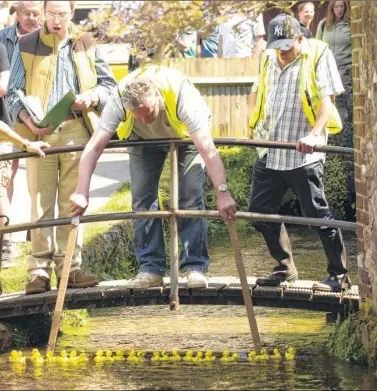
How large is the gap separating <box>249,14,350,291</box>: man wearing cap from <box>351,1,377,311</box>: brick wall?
0.44 meters

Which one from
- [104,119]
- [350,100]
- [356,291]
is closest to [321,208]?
[356,291]

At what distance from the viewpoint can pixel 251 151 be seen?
658 inches

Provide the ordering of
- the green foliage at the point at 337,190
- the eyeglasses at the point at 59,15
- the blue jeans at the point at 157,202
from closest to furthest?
the eyeglasses at the point at 59,15, the blue jeans at the point at 157,202, the green foliage at the point at 337,190

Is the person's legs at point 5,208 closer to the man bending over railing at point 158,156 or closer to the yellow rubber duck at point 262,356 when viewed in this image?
the man bending over railing at point 158,156

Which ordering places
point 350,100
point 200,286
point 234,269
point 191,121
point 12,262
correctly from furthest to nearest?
point 350,100 → point 234,269 → point 12,262 → point 200,286 → point 191,121

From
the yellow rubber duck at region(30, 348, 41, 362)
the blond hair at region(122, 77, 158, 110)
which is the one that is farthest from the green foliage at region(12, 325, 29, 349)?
the blond hair at region(122, 77, 158, 110)

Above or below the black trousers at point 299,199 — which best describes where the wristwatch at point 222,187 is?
above

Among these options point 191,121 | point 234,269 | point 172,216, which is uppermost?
point 191,121

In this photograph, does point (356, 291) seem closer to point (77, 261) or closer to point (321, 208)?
point (321, 208)

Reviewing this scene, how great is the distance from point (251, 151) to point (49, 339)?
711 cm

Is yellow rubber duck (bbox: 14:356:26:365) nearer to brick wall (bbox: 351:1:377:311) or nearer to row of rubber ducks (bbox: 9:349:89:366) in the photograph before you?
row of rubber ducks (bbox: 9:349:89:366)

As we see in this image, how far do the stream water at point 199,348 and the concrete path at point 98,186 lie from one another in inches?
74.6

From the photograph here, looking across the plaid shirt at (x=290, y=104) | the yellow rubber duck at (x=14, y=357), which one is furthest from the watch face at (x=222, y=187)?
the yellow rubber duck at (x=14, y=357)

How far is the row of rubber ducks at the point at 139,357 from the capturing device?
9789 millimetres
